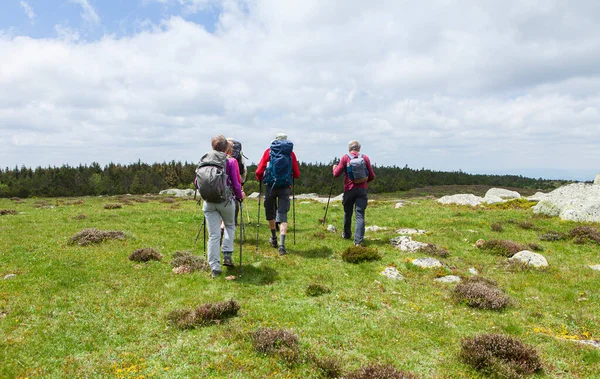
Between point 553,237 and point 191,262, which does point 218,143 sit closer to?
point 191,262

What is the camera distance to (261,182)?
14.1 metres

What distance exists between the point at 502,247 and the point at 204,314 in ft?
38.4

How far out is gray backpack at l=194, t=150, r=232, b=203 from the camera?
374 inches

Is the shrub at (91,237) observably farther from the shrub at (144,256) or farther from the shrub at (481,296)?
the shrub at (481,296)

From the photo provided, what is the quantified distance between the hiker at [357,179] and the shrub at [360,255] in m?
1.57

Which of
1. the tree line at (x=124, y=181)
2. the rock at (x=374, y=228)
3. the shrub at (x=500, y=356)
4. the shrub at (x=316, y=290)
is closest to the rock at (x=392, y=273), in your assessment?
the shrub at (x=316, y=290)

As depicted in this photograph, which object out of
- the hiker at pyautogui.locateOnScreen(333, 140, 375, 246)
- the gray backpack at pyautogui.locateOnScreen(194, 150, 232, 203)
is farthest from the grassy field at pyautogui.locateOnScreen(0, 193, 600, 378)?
the gray backpack at pyautogui.locateOnScreen(194, 150, 232, 203)

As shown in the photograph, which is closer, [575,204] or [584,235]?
[584,235]

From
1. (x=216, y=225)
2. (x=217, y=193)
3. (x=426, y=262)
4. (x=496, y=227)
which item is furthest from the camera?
(x=496, y=227)

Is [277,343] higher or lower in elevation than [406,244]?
lower

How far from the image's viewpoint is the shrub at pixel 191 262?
10.8m

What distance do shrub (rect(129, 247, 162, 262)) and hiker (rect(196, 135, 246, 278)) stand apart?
9.54ft

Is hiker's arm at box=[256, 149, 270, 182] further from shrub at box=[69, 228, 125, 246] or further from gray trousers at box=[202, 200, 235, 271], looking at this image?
shrub at box=[69, 228, 125, 246]

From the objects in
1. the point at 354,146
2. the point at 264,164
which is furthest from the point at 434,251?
the point at 264,164
